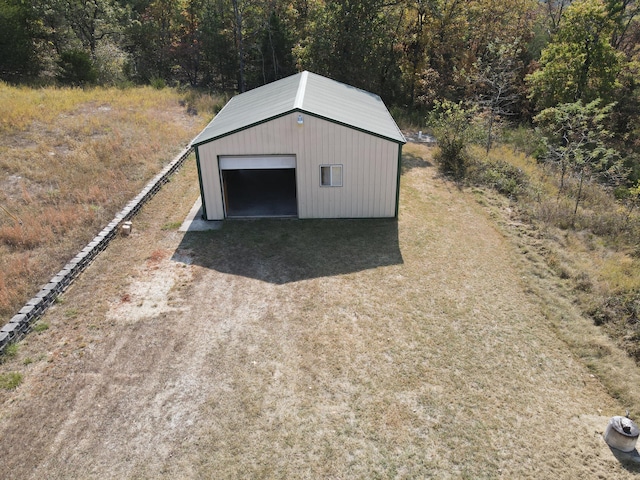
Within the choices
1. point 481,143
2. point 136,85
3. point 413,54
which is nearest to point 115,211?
point 481,143

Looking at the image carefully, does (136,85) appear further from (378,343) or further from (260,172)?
(378,343)

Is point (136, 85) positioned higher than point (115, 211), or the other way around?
point (136, 85)

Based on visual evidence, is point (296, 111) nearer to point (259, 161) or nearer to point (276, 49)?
point (259, 161)

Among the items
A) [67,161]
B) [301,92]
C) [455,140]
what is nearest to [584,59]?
[455,140]

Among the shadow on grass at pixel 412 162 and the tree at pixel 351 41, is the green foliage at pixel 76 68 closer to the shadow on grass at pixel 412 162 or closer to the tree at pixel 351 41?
the tree at pixel 351 41

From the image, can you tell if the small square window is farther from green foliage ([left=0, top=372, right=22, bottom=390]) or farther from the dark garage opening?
green foliage ([left=0, top=372, right=22, bottom=390])

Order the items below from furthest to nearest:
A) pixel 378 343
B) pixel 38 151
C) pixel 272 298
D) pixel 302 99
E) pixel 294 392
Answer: pixel 38 151, pixel 302 99, pixel 272 298, pixel 378 343, pixel 294 392
